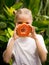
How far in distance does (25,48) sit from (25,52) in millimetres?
26

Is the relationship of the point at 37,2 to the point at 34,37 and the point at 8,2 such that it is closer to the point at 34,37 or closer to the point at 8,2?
the point at 8,2

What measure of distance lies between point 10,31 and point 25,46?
641 millimetres

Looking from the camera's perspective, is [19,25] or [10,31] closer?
[19,25]

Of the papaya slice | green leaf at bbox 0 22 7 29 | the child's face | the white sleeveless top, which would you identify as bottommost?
the white sleeveless top

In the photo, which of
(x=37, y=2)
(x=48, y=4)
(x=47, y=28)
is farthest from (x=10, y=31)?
(x=48, y=4)

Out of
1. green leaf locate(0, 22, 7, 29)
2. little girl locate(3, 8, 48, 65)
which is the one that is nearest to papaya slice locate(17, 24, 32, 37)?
little girl locate(3, 8, 48, 65)

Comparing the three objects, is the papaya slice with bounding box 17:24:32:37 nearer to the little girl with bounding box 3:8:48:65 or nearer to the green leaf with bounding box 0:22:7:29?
the little girl with bounding box 3:8:48:65

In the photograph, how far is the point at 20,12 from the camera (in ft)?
5.77

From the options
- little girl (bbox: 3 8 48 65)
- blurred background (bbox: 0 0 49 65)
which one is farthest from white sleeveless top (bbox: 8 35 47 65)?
blurred background (bbox: 0 0 49 65)

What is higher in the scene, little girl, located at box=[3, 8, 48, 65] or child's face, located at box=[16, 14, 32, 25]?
child's face, located at box=[16, 14, 32, 25]

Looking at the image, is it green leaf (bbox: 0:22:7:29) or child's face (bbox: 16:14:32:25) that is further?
green leaf (bbox: 0:22:7:29)

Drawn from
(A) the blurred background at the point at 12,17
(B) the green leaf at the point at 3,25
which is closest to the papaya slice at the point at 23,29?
(A) the blurred background at the point at 12,17

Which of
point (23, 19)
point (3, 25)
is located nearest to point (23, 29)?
point (23, 19)

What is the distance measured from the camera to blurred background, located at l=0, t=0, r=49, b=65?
246 centimetres
